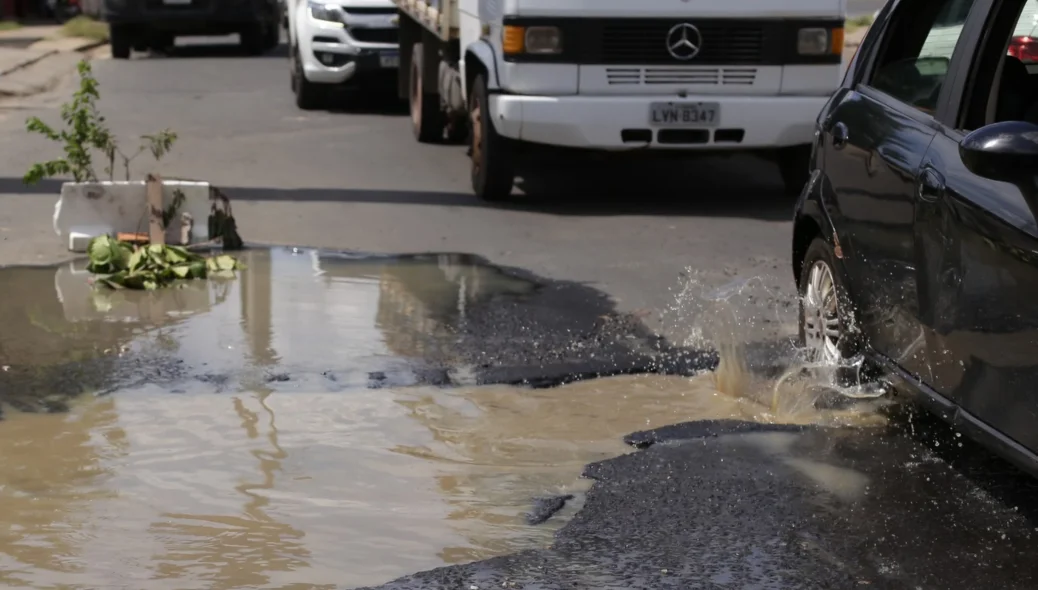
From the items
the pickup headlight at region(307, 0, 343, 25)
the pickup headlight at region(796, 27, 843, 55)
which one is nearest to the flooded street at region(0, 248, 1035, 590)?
the pickup headlight at region(796, 27, 843, 55)

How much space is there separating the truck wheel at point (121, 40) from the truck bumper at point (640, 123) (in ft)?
44.6

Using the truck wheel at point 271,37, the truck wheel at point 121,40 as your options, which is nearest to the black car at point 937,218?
the truck wheel at point 121,40

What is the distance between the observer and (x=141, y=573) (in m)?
4.11

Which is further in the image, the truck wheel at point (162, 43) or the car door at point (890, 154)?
the truck wheel at point (162, 43)

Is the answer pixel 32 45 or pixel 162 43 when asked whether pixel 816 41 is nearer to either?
pixel 162 43

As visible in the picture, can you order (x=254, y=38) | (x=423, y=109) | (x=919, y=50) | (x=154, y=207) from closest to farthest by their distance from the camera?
1. (x=919, y=50)
2. (x=154, y=207)
3. (x=423, y=109)
4. (x=254, y=38)

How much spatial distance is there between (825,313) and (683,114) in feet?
14.6

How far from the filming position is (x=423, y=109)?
13664 millimetres

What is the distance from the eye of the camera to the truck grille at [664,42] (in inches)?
395

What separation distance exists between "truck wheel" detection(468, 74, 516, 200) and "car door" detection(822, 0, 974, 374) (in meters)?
4.81

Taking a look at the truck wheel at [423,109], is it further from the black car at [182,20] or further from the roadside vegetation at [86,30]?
the roadside vegetation at [86,30]

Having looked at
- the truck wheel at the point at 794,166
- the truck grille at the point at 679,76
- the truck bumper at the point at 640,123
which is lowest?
the truck wheel at the point at 794,166

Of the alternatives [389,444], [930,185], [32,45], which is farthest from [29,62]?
[930,185]

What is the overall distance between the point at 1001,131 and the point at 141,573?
2.64 meters
